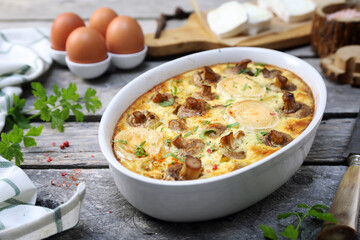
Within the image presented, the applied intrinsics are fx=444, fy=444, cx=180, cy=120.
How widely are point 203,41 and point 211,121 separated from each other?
1404 mm

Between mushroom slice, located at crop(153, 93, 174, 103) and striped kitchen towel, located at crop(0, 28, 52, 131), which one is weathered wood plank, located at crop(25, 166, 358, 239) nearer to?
mushroom slice, located at crop(153, 93, 174, 103)

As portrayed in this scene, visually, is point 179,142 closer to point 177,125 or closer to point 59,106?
point 177,125

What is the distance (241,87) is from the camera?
2461 mm

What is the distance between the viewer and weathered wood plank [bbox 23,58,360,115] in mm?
2875

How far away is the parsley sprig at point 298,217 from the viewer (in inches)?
67.0

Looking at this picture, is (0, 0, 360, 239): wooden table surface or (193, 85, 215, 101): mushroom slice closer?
(0, 0, 360, 239): wooden table surface

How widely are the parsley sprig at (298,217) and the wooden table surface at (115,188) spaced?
0.05 meters

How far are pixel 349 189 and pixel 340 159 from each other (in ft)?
1.61

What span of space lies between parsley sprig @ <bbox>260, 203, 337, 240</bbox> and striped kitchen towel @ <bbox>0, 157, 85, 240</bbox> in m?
0.77

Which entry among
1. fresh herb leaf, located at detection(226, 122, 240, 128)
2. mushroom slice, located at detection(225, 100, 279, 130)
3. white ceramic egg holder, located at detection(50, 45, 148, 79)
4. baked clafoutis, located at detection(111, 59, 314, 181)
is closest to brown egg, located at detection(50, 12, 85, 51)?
white ceramic egg holder, located at detection(50, 45, 148, 79)

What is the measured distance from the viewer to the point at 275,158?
181cm

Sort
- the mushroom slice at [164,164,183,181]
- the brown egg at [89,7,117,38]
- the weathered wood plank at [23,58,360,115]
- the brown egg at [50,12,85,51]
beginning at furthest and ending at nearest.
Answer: the brown egg at [89,7,117,38], the brown egg at [50,12,85,51], the weathered wood plank at [23,58,360,115], the mushroom slice at [164,164,183,181]

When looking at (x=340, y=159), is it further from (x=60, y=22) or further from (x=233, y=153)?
(x=60, y=22)

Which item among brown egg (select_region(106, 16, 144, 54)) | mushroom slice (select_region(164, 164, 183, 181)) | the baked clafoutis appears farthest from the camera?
brown egg (select_region(106, 16, 144, 54))
